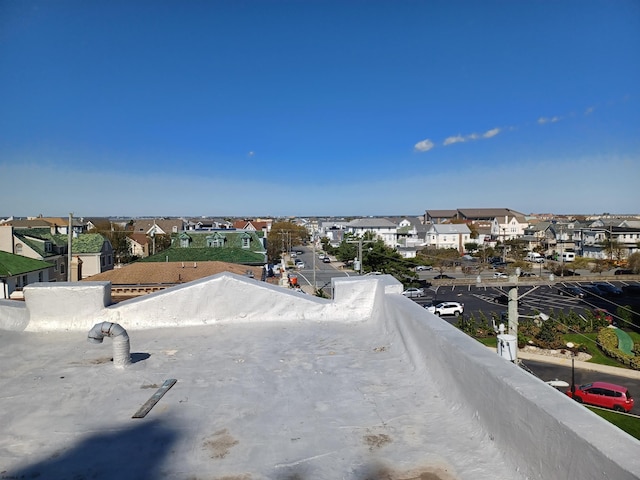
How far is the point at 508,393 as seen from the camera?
2.41 m

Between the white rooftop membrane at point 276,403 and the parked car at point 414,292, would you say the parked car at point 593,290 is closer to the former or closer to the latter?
the parked car at point 414,292

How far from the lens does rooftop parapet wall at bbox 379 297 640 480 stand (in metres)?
1.71

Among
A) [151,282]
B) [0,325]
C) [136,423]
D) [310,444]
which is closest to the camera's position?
[310,444]

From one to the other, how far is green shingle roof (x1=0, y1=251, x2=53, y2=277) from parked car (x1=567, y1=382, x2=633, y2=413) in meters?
24.7

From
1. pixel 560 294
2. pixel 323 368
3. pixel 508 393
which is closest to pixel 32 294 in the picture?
pixel 323 368

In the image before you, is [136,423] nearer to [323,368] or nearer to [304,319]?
[323,368]

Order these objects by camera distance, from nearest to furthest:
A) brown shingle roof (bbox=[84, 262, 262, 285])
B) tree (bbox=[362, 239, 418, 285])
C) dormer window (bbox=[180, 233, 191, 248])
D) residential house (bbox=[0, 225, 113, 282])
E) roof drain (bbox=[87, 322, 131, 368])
A: roof drain (bbox=[87, 322, 131, 368])
brown shingle roof (bbox=[84, 262, 262, 285])
residential house (bbox=[0, 225, 113, 282])
tree (bbox=[362, 239, 418, 285])
dormer window (bbox=[180, 233, 191, 248])

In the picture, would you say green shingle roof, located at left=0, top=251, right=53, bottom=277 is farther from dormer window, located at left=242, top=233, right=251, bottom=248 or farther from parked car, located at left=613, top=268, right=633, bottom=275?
parked car, located at left=613, top=268, right=633, bottom=275

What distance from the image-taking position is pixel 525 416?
7.30 feet

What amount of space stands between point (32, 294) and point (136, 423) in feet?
11.1

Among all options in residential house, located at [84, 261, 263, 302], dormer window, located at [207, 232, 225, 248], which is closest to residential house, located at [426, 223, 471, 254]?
dormer window, located at [207, 232, 225, 248]

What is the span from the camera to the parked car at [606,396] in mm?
13625

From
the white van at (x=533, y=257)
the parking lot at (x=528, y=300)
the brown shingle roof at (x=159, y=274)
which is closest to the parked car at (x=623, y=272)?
the parking lot at (x=528, y=300)

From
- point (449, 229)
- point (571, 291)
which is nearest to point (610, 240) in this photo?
point (449, 229)
